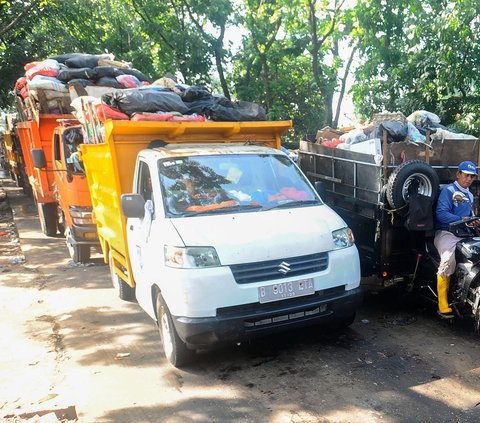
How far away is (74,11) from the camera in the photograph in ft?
53.4

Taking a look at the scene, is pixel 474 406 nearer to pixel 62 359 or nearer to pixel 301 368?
pixel 301 368

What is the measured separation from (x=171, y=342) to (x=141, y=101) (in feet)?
9.32

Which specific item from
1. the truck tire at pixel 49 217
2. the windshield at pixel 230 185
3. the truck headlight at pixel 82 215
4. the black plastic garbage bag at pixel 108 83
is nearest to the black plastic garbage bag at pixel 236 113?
the windshield at pixel 230 185

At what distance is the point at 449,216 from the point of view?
477 cm

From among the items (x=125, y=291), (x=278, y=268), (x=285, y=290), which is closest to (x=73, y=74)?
(x=125, y=291)

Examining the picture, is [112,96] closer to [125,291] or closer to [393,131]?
[125,291]

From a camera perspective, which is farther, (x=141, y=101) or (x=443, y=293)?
(x=141, y=101)

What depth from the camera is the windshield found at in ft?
14.7

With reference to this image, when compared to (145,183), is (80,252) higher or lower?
lower

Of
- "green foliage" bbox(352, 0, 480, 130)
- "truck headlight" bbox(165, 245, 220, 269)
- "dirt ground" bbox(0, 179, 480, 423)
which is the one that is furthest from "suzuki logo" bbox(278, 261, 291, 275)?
"green foliage" bbox(352, 0, 480, 130)

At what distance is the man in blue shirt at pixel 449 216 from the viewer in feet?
15.1

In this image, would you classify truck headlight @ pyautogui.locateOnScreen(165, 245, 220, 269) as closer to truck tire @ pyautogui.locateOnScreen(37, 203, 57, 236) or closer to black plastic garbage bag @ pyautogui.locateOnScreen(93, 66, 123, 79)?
black plastic garbage bag @ pyautogui.locateOnScreen(93, 66, 123, 79)

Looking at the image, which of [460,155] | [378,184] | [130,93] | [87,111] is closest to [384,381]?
[378,184]

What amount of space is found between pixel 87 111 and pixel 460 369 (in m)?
5.24
